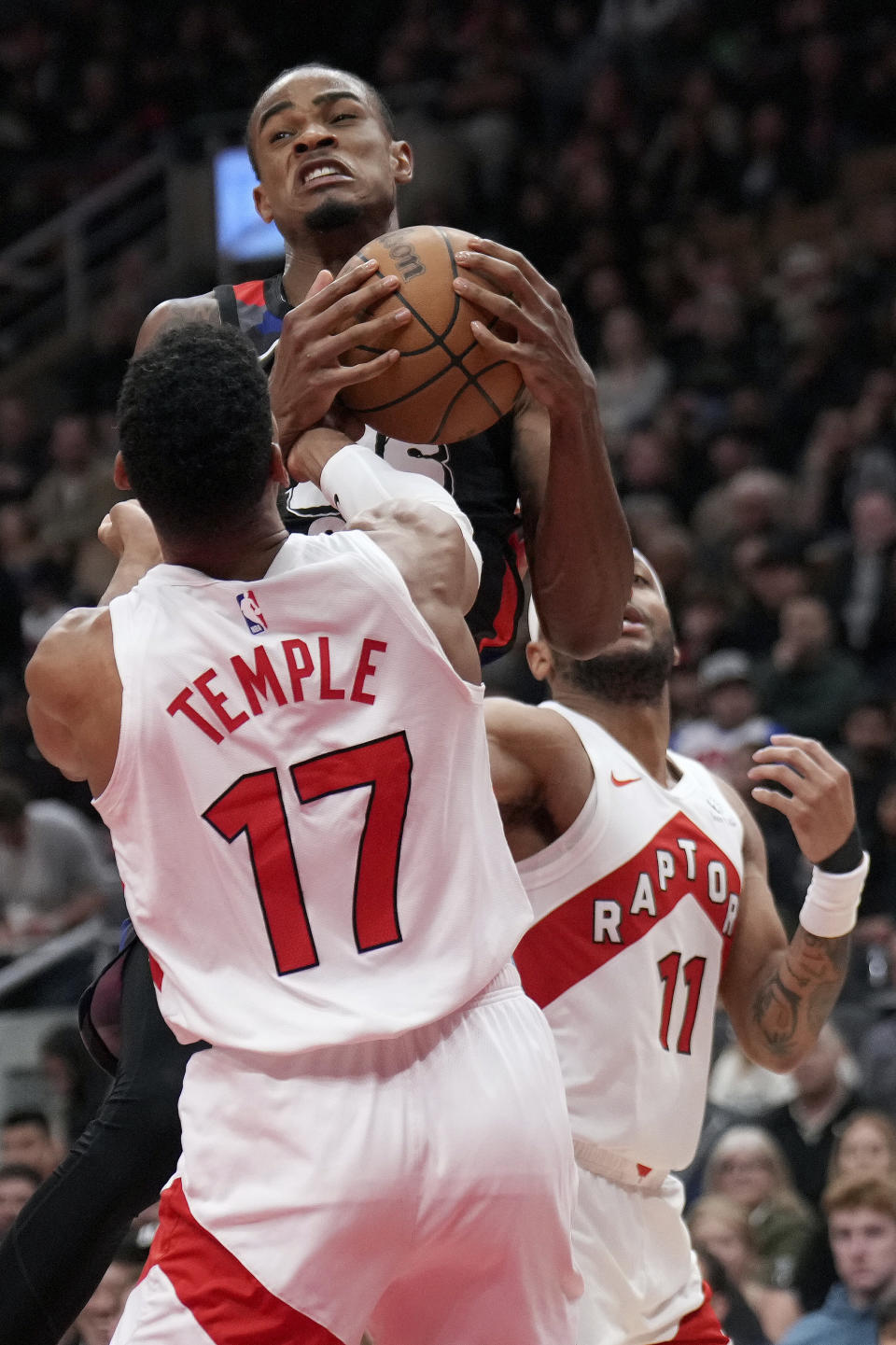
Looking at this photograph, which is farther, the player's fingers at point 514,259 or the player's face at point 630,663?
the player's face at point 630,663

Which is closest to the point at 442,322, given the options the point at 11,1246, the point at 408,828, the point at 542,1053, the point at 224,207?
the point at 408,828

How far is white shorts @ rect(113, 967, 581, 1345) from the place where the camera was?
275cm

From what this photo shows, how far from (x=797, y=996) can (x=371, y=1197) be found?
1.88 m

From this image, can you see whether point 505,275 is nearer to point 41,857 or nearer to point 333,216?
point 333,216

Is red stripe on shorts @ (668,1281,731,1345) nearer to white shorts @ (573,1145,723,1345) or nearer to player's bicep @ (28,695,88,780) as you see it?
white shorts @ (573,1145,723,1345)

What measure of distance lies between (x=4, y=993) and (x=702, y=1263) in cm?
293

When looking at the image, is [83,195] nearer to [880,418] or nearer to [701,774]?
[880,418]

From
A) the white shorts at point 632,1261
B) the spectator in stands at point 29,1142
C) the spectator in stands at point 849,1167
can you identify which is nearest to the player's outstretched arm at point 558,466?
the white shorts at point 632,1261

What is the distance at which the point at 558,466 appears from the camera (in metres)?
3.58

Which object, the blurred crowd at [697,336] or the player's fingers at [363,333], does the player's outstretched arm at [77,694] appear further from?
the blurred crowd at [697,336]

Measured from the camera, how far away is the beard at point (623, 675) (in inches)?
179

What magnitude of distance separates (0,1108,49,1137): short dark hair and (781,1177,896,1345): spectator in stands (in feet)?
8.34

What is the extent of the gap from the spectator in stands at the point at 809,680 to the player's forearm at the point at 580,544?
4803 mm

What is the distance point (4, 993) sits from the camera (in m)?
7.22
